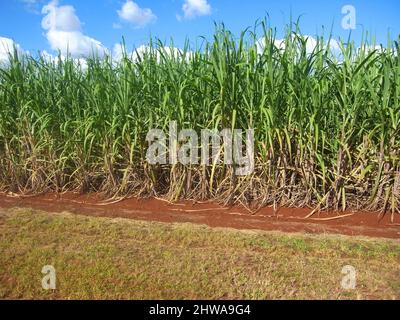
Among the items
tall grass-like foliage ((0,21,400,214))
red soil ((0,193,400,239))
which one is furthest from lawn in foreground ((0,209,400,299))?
tall grass-like foliage ((0,21,400,214))

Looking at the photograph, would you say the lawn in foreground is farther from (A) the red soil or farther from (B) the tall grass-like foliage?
(B) the tall grass-like foliage

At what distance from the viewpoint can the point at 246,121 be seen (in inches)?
177

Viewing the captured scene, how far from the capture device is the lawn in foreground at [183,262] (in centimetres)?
281

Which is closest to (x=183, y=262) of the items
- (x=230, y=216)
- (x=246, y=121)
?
(x=230, y=216)

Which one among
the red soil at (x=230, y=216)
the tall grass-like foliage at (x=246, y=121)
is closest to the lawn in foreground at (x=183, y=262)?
the red soil at (x=230, y=216)

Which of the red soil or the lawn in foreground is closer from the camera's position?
the lawn in foreground

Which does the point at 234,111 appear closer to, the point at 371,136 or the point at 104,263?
the point at 371,136

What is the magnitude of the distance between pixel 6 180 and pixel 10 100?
3.43ft

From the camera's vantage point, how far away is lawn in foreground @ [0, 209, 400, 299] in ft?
9.22

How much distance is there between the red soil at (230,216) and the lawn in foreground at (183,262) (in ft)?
0.80

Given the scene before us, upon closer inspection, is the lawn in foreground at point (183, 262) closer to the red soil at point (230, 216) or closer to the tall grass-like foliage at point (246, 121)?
the red soil at point (230, 216)

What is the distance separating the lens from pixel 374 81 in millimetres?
4289

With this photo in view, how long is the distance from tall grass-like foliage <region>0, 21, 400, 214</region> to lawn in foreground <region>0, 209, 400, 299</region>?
792 mm

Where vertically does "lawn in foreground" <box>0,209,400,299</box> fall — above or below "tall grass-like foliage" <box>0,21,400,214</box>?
below
